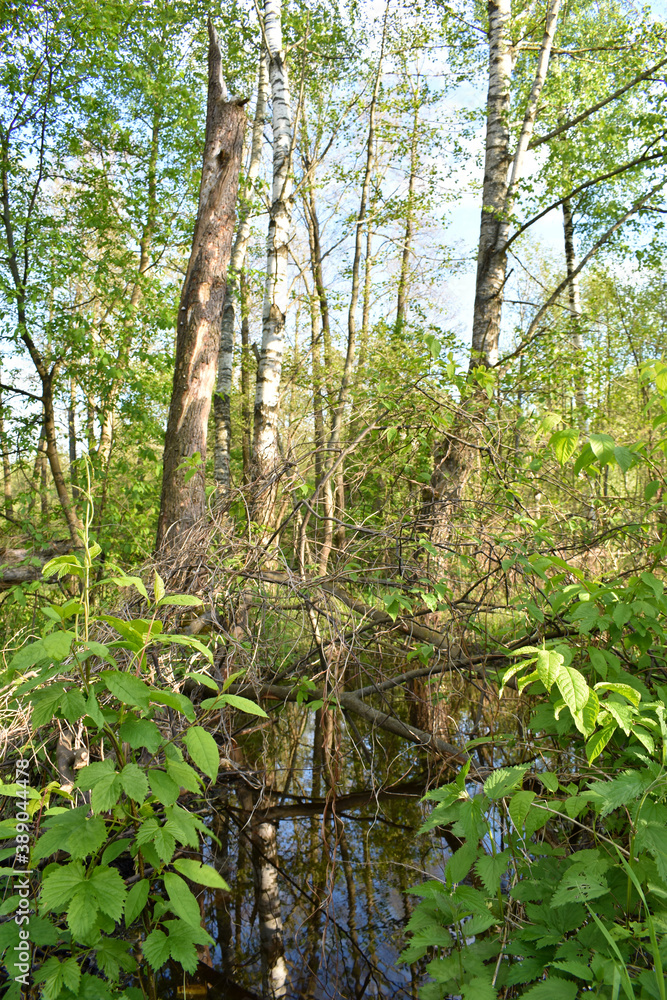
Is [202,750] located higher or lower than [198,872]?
higher

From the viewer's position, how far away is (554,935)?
5.16 ft

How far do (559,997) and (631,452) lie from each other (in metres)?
1.76

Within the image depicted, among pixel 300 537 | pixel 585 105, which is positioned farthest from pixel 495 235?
pixel 585 105

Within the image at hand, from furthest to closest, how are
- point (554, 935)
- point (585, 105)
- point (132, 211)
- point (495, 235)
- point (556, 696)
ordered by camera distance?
point (585, 105) → point (132, 211) → point (495, 235) → point (556, 696) → point (554, 935)

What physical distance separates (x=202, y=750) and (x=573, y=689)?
1.12 meters

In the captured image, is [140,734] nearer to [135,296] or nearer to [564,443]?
[564,443]

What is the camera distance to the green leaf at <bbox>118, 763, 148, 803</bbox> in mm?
1516

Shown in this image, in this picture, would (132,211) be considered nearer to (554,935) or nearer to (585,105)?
(585,105)

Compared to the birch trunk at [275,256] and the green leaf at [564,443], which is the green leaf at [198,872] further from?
the birch trunk at [275,256]

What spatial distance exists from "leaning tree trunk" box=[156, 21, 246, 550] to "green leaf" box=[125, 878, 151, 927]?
2716mm

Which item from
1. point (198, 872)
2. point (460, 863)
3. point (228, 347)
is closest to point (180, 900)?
point (198, 872)

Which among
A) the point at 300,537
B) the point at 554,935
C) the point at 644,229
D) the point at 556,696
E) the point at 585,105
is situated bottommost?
the point at 554,935

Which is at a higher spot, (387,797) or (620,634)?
(620,634)

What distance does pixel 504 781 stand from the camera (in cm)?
179
